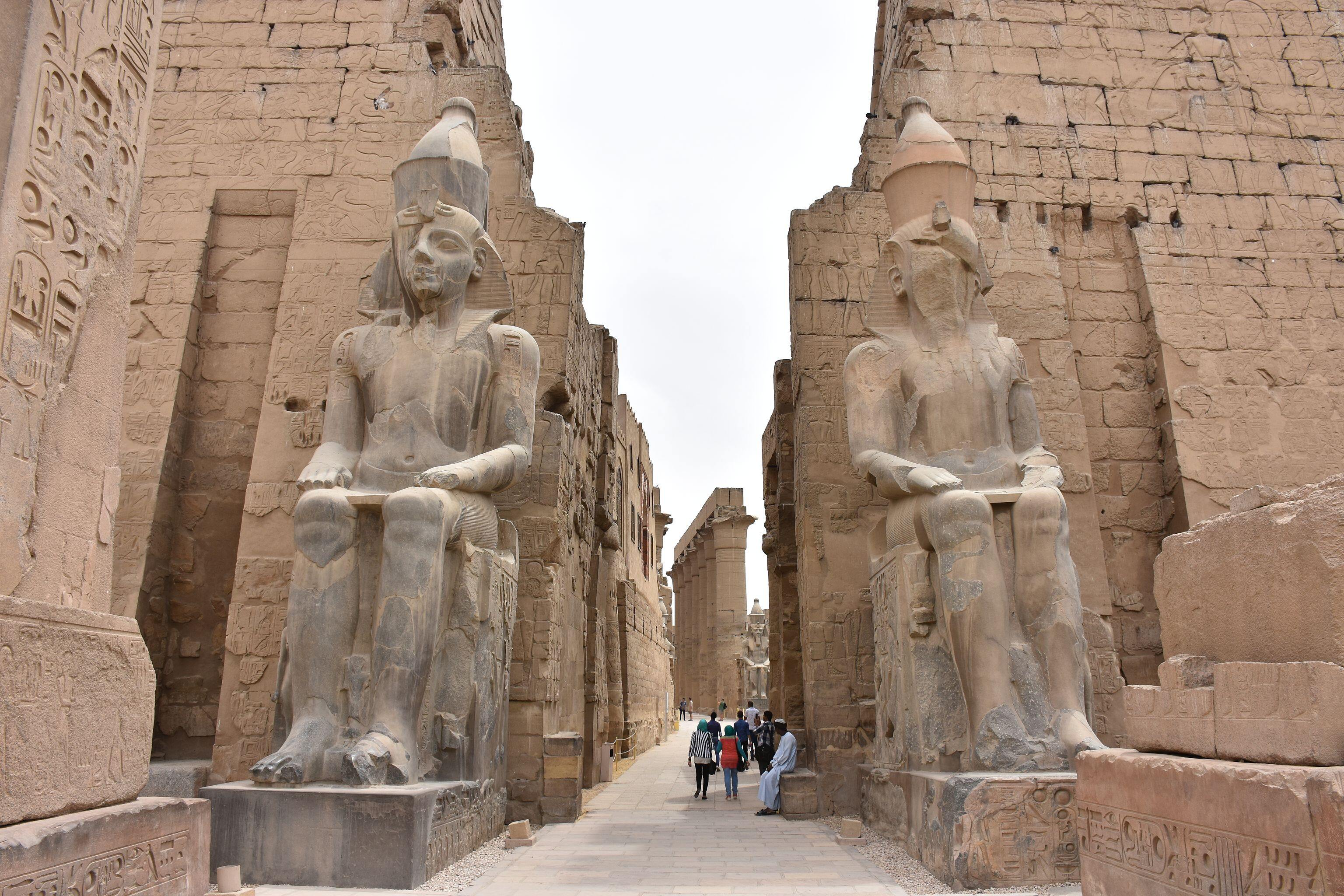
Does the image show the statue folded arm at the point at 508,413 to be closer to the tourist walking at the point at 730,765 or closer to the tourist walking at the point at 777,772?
the tourist walking at the point at 777,772

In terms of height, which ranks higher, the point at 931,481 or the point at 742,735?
the point at 931,481

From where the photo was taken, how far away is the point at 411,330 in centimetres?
482

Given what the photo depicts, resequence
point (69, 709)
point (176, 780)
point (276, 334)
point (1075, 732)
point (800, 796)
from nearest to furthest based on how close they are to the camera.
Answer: point (69, 709)
point (1075, 732)
point (176, 780)
point (800, 796)
point (276, 334)

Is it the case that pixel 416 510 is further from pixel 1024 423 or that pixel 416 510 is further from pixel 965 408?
pixel 1024 423

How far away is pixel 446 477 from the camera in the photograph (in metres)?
4.34

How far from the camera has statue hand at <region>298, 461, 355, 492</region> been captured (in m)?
4.39

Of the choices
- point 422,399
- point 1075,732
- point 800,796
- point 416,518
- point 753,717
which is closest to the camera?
point 1075,732

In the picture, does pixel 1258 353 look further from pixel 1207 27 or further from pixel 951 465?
pixel 951 465

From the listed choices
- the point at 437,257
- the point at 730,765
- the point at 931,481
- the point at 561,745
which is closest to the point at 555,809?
the point at 561,745

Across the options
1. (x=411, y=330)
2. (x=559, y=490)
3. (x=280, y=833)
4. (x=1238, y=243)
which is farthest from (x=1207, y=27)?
(x=280, y=833)

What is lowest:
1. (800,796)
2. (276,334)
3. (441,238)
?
(800,796)

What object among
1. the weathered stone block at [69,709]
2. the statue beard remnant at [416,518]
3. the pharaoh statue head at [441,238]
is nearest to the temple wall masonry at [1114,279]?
the statue beard remnant at [416,518]

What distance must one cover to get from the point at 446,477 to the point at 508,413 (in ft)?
1.91

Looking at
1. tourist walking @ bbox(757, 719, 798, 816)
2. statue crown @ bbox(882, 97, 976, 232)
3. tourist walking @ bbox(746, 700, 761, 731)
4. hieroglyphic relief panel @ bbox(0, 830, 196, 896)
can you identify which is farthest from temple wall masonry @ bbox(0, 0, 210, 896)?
tourist walking @ bbox(746, 700, 761, 731)
